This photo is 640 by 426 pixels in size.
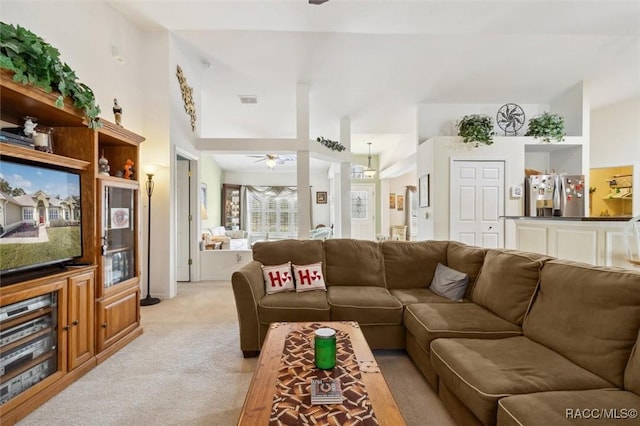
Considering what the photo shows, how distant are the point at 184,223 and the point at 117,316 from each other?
2.68 meters

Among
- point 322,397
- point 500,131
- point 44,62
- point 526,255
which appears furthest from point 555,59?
→ point 44,62

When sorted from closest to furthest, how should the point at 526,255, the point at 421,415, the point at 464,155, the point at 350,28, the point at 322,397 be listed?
1. the point at 322,397
2. the point at 421,415
3. the point at 526,255
4. the point at 350,28
5. the point at 464,155

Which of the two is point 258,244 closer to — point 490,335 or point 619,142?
point 490,335

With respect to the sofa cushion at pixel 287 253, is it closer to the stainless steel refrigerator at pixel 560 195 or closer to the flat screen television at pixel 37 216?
the flat screen television at pixel 37 216

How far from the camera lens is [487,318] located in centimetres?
210

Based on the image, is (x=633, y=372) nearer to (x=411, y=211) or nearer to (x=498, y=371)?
(x=498, y=371)

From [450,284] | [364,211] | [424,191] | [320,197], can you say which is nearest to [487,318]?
[450,284]

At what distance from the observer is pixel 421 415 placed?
1.74 metres

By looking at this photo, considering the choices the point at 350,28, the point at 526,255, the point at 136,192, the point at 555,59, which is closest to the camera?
the point at 526,255

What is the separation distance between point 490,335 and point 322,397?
129cm

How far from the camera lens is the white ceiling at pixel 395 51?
11.3 ft

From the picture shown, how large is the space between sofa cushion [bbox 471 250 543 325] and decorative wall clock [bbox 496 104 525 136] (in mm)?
4435

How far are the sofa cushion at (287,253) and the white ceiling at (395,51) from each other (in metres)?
2.63

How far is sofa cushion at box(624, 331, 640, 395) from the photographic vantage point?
49.6 inches
